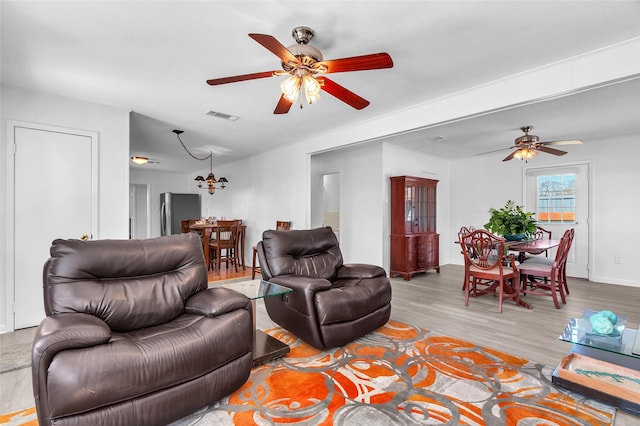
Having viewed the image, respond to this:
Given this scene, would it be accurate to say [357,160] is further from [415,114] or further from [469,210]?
[469,210]

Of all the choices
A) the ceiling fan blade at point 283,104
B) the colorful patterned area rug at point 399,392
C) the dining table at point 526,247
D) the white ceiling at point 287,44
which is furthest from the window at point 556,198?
the ceiling fan blade at point 283,104

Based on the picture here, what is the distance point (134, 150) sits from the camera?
21.3ft

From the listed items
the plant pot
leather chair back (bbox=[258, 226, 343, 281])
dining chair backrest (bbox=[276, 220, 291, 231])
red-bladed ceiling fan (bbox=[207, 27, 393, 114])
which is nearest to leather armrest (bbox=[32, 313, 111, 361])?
leather chair back (bbox=[258, 226, 343, 281])

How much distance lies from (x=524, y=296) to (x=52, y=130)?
609 centimetres

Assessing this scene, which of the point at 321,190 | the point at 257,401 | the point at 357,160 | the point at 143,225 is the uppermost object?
the point at 357,160

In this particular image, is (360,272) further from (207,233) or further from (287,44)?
(207,233)

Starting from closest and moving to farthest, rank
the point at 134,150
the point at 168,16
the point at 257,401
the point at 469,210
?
the point at 257,401 < the point at 168,16 < the point at 134,150 < the point at 469,210

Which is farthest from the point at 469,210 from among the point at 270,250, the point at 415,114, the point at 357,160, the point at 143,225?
the point at 143,225

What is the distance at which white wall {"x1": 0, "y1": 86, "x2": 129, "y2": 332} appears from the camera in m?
3.16

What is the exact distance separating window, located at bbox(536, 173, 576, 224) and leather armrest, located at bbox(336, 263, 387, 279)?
4.54 m

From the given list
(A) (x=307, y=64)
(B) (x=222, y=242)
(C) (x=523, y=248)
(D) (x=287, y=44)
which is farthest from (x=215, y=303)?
(B) (x=222, y=242)

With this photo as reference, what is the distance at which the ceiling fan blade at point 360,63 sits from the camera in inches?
77.6

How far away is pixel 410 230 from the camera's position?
5.62m

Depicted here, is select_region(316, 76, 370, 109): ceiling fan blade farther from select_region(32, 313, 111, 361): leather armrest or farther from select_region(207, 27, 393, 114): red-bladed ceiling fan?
select_region(32, 313, 111, 361): leather armrest
